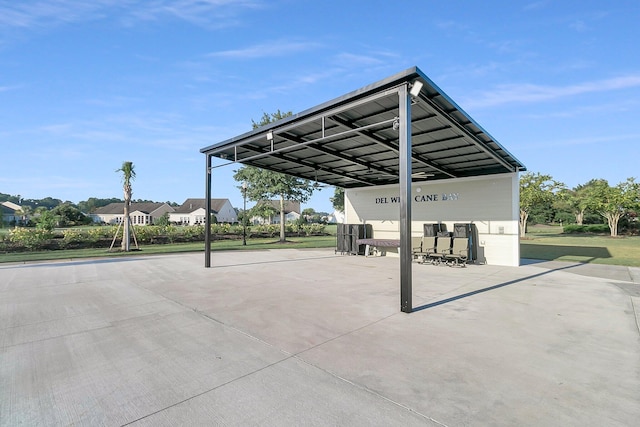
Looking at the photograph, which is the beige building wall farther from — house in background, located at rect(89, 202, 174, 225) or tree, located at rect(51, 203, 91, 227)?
house in background, located at rect(89, 202, 174, 225)

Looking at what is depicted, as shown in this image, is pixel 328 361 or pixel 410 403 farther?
pixel 328 361

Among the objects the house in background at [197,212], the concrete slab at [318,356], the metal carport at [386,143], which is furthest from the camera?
the house in background at [197,212]

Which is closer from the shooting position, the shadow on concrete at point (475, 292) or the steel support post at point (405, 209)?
the steel support post at point (405, 209)

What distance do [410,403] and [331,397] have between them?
2.11 ft

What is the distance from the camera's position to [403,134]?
16.6ft

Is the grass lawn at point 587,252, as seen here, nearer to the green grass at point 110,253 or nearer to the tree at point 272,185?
the green grass at point 110,253

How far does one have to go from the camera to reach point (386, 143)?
29.2ft

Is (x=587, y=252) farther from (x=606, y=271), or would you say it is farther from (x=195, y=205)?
(x=195, y=205)

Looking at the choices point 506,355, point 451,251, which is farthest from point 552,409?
point 451,251

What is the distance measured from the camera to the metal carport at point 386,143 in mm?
5078

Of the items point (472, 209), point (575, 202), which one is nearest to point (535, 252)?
point (472, 209)

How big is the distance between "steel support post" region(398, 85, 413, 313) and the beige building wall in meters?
8.02

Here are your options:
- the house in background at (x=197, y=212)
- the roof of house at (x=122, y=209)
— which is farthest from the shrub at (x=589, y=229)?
the roof of house at (x=122, y=209)

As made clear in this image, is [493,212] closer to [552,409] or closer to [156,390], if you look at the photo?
[552,409]
